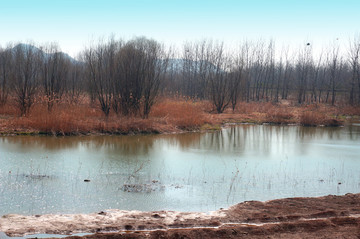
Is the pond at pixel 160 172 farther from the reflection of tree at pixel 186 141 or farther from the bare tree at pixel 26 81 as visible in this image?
the bare tree at pixel 26 81

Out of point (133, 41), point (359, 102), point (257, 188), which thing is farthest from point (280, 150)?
point (359, 102)

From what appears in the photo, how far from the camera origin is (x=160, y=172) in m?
9.59

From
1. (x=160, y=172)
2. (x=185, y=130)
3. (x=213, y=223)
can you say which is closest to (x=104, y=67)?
(x=185, y=130)

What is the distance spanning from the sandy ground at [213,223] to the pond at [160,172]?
600mm

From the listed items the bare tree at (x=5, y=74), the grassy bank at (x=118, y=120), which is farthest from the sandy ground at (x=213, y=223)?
the bare tree at (x=5, y=74)

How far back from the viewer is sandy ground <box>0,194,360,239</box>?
16.7 ft

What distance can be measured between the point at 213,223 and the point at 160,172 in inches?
158

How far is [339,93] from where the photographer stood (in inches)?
1934

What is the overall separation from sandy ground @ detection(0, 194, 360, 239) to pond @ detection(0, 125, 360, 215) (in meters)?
0.60

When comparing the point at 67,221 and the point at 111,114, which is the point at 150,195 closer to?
the point at 67,221

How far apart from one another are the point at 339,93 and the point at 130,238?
49754 millimetres

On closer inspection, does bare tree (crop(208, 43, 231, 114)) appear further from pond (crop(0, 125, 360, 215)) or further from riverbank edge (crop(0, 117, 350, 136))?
pond (crop(0, 125, 360, 215))

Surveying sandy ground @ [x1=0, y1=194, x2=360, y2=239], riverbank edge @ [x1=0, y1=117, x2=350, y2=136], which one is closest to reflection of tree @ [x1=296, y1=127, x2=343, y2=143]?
riverbank edge @ [x1=0, y1=117, x2=350, y2=136]

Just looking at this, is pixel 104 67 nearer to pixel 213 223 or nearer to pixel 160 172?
pixel 160 172
